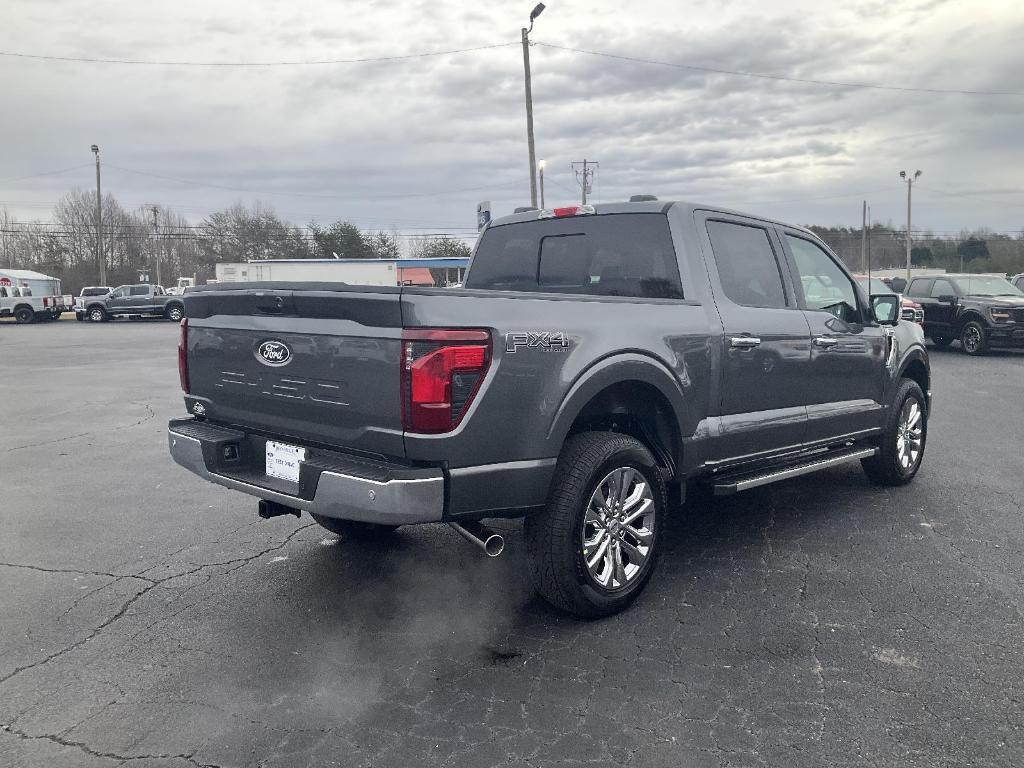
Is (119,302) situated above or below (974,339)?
above

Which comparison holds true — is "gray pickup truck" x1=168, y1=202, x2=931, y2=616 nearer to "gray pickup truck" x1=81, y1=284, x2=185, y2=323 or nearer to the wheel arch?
the wheel arch

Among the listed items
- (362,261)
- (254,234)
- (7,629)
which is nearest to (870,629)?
(7,629)

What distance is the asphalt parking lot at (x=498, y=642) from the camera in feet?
9.30

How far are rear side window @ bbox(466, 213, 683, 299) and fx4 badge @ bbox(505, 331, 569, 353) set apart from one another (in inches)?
38.7

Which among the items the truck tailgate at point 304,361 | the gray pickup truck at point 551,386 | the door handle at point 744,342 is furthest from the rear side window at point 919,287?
the truck tailgate at point 304,361

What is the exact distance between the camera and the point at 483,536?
3562 mm

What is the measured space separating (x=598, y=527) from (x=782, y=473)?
5.12 ft

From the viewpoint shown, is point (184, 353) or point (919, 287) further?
point (919, 287)

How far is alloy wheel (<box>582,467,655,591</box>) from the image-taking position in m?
3.83


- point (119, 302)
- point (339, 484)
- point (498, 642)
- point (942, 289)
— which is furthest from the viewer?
point (119, 302)

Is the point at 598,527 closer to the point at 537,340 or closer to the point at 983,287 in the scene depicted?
the point at 537,340

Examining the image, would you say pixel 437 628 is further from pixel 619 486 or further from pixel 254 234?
pixel 254 234

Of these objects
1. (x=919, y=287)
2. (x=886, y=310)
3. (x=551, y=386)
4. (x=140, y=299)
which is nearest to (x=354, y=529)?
(x=551, y=386)

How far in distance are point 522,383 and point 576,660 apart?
3.73 feet
